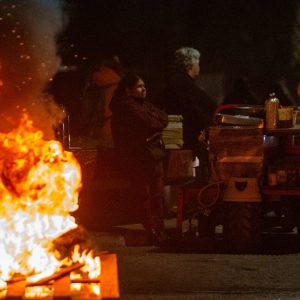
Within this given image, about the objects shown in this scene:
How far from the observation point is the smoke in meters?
10.1

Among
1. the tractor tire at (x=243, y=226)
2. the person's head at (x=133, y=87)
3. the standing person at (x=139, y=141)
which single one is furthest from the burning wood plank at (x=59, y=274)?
the person's head at (x=133, y=87)

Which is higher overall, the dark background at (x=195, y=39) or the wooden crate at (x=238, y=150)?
the dark background at (x=195, y=39)

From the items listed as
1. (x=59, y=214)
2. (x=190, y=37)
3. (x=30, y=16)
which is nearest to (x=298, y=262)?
(x=59, y=214)

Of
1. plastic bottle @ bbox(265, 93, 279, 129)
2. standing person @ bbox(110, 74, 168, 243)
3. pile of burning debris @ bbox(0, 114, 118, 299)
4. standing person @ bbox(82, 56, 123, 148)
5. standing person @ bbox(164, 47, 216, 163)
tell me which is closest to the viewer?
pile of burning debris @ bbox(0, 114, 118, 299)

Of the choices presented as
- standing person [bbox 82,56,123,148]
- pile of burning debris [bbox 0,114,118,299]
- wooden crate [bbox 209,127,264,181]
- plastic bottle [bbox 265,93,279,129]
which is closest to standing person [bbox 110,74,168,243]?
wooden crate [bbox 209,127,264,181]

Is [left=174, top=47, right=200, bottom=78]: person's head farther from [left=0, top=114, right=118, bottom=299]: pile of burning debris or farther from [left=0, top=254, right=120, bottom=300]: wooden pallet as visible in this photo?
[left=0, top=254, right=120, bottom=300]: wooden pallet

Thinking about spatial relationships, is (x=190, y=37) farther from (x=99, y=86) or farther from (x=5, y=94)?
(x=5, y=94)

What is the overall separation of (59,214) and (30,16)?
410 centimetres

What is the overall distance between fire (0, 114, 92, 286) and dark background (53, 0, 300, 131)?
27.6ft

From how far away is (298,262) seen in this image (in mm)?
8336

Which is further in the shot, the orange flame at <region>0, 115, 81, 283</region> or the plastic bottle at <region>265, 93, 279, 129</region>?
the plastic bottle at <region>265, 93, 279, 129</region>

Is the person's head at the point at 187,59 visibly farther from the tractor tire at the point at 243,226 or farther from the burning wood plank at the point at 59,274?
the burning wood plank at the point at 59,274

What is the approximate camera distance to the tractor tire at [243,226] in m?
8.78

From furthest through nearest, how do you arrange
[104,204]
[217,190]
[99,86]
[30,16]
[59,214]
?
1. [99,86]
2. [104,204]
3. [30,16]
4. [217,190]
5. [59,214]
